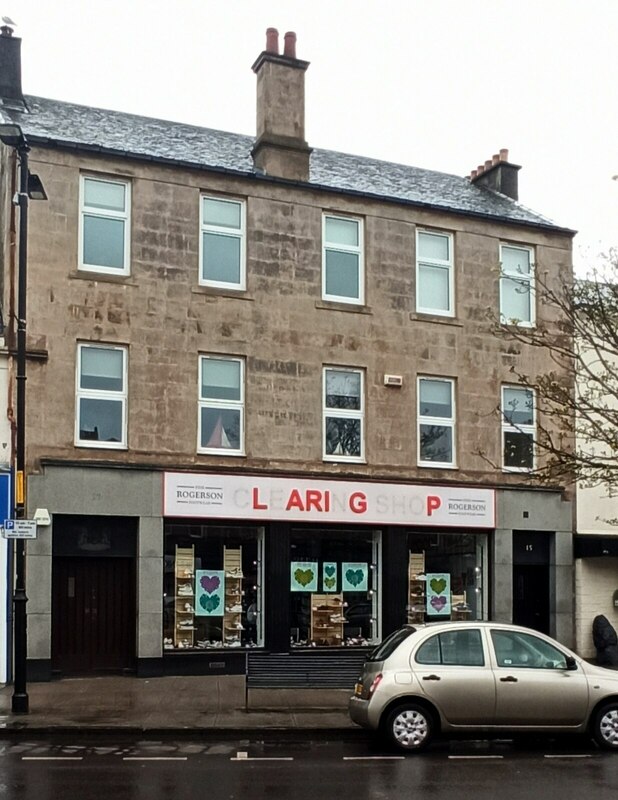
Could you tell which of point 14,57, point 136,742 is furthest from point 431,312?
point 136,742

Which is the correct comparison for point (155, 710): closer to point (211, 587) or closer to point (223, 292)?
point (211, 587)

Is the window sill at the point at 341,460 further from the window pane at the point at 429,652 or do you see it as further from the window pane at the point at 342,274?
the window pane at the point at 429,652

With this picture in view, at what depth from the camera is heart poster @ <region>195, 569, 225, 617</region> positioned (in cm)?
2083

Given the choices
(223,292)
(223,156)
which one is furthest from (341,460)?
(223,156)

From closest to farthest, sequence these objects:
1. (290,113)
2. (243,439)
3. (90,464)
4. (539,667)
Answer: (539,667)
(90,464)
(243,439)
(290,113)

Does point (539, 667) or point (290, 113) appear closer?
point (539, 667)

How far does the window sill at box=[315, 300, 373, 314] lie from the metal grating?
797 cm

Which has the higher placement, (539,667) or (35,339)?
(35,339)

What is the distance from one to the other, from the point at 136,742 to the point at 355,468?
886 centimetres

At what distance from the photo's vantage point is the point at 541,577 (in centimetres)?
2395

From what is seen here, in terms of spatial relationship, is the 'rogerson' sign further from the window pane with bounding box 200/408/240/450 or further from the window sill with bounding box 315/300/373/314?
the window sill with bounding box 315/300/373/314

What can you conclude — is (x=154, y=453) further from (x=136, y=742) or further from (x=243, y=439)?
(x=136, y=742)

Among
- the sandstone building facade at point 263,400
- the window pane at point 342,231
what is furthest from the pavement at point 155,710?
the window pane at point 342,231

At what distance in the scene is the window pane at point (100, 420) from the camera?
2005 cm
